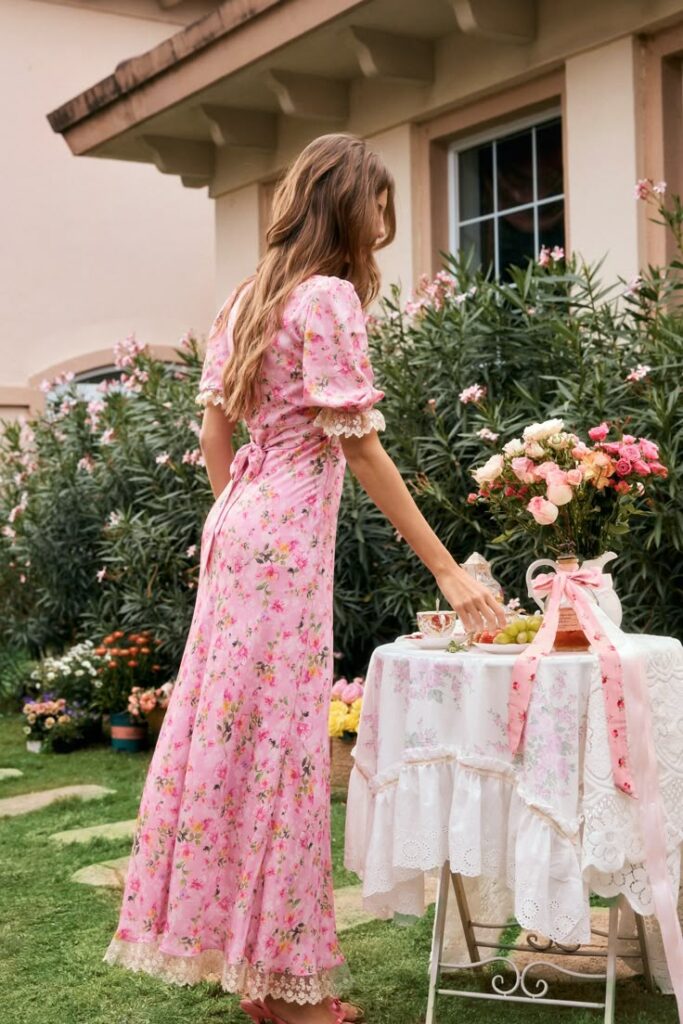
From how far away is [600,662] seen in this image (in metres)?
2.99

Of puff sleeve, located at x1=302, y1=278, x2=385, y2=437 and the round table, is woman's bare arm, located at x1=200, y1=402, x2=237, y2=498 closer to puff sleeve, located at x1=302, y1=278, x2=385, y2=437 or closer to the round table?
puff sleeve, located at x1=302, y1=278, x2=385, y2=437

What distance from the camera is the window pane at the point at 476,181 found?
803 cm

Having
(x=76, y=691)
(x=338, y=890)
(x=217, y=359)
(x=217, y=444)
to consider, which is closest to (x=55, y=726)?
(x=76, y=691)

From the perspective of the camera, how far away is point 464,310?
6551 mm

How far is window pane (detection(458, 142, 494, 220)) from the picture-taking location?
316 inches

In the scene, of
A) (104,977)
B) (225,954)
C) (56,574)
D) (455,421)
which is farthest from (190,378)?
(225,954)

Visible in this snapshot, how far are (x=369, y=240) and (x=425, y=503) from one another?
10.7ft

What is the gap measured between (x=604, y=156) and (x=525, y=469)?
4180 millimetres

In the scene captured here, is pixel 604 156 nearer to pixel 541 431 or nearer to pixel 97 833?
pixel 541 431

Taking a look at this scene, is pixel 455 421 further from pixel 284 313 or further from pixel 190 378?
pixel 284 313

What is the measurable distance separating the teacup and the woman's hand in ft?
1.69

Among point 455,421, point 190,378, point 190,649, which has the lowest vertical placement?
point 190,649

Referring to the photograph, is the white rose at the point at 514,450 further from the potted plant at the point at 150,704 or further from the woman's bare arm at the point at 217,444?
the potted plant at the point at 150,704

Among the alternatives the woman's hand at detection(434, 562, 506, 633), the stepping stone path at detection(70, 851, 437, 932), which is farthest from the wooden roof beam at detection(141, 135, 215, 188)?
the woman's hand at detection(434, 562, 506, 633)
